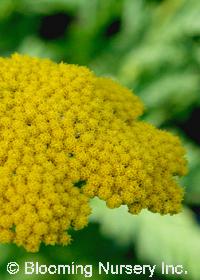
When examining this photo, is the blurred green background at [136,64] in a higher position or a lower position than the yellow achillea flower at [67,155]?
higher

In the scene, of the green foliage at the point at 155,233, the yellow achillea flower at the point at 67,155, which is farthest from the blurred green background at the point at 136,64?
the yellow achillea flower at the point at 67,155

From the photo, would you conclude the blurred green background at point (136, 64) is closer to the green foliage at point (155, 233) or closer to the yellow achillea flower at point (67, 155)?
the green foliage at point (155, 233)

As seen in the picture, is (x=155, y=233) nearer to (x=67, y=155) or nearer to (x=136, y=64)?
(x=136, y=64)

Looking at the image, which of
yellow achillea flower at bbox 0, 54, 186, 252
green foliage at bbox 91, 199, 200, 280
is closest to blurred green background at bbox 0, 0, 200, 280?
green foliage at bbox 91, 199, 200, 280

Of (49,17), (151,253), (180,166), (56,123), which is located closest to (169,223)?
(151,253)

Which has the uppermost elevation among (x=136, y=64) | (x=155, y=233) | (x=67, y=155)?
(x=136, y=64)

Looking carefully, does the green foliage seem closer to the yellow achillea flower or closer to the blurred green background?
the blurred green background

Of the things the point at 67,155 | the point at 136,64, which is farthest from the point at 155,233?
the point at 67,155

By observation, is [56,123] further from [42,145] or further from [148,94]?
[148,94]
